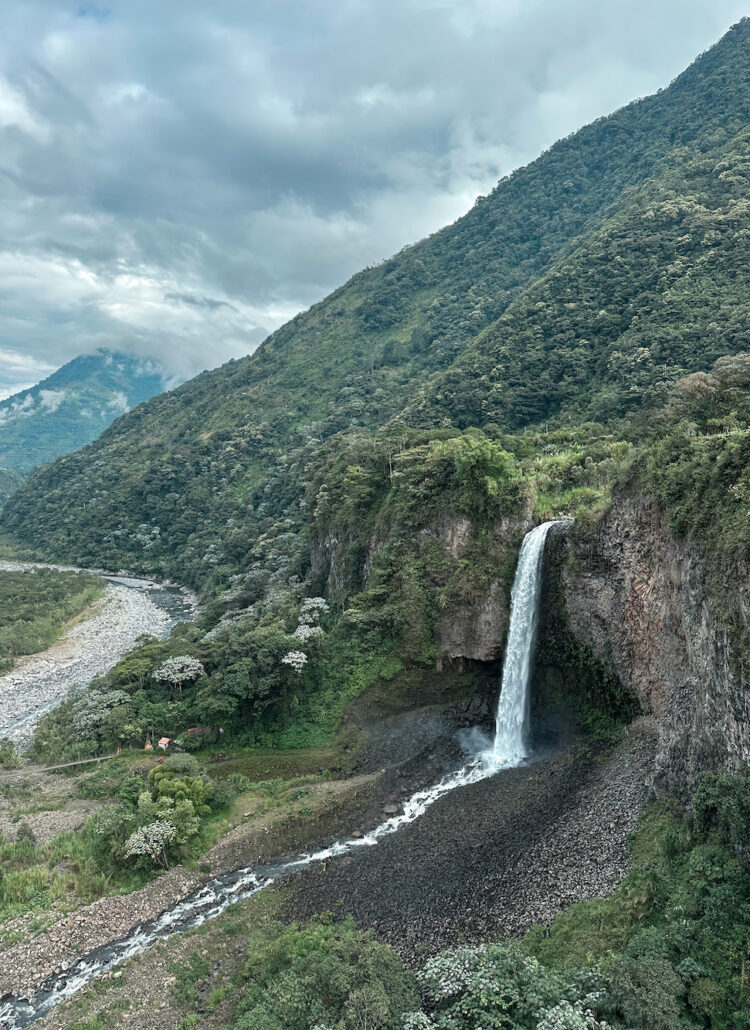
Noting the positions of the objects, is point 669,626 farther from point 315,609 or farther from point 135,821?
point 315,609

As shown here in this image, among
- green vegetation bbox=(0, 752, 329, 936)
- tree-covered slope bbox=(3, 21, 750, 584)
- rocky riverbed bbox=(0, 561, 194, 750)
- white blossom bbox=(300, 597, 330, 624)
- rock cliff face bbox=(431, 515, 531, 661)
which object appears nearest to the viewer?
green vegetation bbox=(0, 752, 329, 936)

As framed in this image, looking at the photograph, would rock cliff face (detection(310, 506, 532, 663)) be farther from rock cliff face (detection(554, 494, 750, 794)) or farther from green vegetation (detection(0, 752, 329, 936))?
green vegetation (detection(0, 752, 329, 936))

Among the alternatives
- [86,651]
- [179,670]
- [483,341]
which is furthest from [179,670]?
[483,341]

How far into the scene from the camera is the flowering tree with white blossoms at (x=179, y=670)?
1056 inches

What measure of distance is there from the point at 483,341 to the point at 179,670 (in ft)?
155

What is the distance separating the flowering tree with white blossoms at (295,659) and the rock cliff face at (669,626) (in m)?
12.3

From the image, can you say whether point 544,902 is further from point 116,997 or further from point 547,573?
→ point 547,573

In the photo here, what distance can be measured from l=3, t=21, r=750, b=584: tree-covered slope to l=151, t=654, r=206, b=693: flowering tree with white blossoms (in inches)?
1072

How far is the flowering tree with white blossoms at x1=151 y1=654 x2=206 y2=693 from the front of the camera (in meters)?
26.8

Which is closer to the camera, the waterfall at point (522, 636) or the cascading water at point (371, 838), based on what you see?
the cascading water at point (371, 838)

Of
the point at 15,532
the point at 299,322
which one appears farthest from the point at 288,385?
the point at 15,532

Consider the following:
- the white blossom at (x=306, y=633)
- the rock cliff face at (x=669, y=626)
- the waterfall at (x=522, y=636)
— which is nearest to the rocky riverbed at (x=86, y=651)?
the white blossom at (x=306, y=633)

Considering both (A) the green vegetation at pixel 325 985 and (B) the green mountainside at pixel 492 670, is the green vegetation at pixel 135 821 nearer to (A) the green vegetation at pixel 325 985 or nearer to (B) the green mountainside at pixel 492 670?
(B) the green mountainside at pixel 492 670

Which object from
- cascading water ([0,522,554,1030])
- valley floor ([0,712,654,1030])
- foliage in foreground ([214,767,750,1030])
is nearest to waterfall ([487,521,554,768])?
cascading water ([0,522,554,1030])
